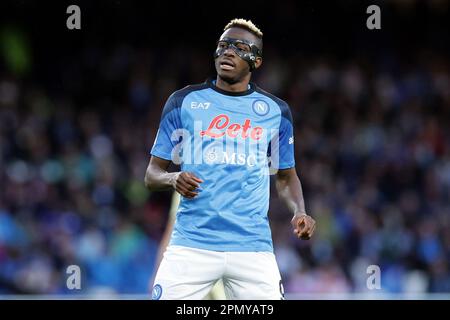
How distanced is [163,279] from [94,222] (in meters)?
6.43

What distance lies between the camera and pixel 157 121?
13.1 metres

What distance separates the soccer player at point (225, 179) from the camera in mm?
5191

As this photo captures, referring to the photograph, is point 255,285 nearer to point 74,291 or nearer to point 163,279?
point 163,279

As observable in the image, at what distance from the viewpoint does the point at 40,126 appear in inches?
501

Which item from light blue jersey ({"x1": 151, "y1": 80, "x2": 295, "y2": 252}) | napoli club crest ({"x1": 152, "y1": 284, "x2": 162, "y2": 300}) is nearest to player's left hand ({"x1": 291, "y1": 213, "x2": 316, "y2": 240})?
light blue jersey ({"x1": 151, "y1": 80, "x2": 295, "y2": 252})

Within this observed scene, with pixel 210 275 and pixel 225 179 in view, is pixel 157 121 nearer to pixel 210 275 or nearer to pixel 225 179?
pixel 225 179

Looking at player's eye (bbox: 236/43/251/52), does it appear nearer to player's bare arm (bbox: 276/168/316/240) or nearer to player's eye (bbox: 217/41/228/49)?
player's eye (bbox: 217/41/228/49)

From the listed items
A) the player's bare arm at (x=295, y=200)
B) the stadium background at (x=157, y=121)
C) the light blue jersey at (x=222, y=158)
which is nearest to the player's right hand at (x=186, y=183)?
the light blue jersey at (x=222, y=158)

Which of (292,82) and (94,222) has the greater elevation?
(292,82)

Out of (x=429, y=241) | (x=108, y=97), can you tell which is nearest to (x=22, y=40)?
(x=108, y=97)

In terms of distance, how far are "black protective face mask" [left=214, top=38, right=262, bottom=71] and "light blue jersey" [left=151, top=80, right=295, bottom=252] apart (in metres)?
0.19

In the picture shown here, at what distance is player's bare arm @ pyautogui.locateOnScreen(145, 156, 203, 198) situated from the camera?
4969 millimetres

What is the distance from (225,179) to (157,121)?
794 cm

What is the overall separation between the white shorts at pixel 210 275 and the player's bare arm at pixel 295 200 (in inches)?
10.8
